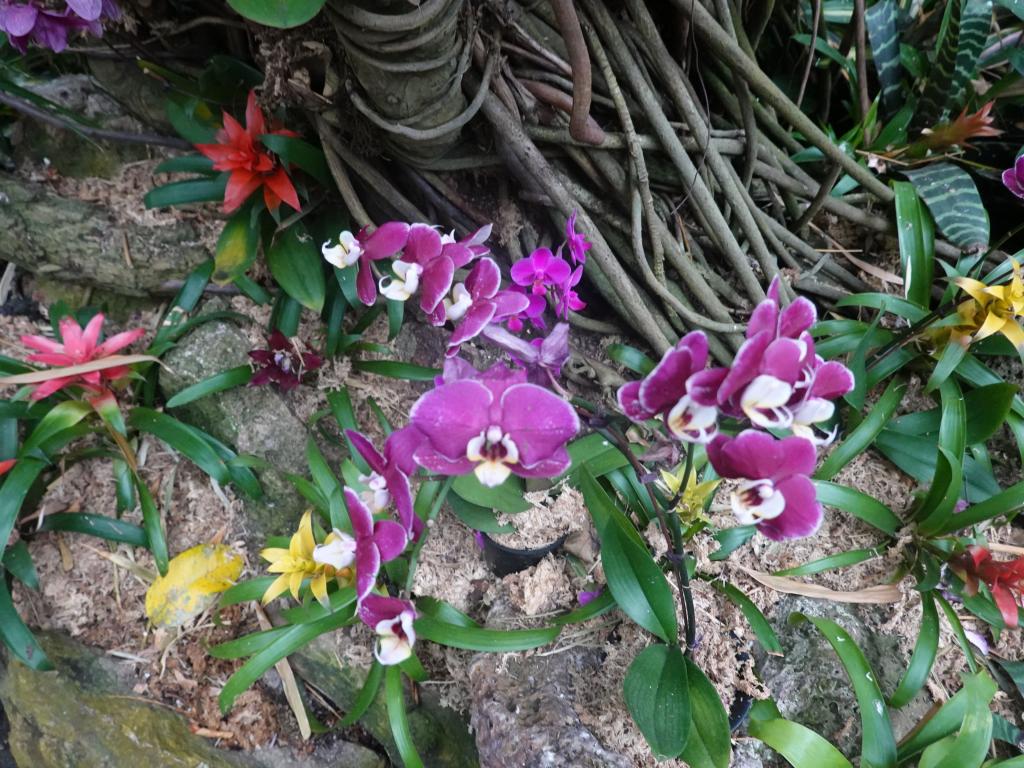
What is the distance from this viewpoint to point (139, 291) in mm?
1448

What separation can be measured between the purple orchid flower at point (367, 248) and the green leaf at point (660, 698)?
2.11ft

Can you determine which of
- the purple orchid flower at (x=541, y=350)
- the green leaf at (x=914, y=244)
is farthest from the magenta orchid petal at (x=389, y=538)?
the green leaf at (x=914, y=244)

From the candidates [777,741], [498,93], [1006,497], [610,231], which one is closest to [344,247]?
[498,93]

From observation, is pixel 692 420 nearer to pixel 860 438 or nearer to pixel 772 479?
pixel 772 479

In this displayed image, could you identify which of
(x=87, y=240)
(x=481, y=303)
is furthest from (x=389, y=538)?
(x=87, y=240)

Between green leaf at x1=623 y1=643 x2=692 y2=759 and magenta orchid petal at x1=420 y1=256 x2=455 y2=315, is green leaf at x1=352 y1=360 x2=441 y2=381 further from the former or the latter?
green leaf at x1=623 y1=643 x2=692 y2=759

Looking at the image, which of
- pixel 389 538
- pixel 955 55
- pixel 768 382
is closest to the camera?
pixel 768 382

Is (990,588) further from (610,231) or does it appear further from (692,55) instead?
(692,55)

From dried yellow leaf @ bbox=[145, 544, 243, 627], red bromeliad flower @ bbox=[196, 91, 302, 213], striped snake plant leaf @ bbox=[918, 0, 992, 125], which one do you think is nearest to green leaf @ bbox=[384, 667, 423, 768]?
dried yellow leaf @ bbox=[145, 544, 243, 627]

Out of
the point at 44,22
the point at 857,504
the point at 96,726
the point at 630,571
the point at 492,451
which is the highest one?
the point at 44,22

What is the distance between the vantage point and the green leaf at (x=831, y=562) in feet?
3.53

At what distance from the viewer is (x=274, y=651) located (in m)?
1.03

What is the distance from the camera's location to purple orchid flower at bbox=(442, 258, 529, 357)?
0.68 meters

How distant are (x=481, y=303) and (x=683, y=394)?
258mm
